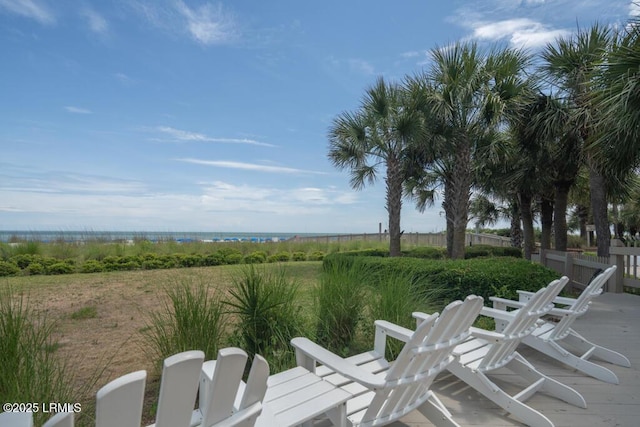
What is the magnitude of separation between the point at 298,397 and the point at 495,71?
10589 mm

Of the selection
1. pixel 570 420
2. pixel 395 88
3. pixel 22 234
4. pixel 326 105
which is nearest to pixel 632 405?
pixel 570 420

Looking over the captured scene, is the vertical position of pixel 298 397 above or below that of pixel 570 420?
Answer: above

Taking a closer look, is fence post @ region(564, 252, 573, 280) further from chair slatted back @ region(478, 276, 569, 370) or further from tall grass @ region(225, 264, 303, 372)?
tall grass @ region(225, 264, 303, 372)

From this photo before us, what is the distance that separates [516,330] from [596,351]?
5.78 ft

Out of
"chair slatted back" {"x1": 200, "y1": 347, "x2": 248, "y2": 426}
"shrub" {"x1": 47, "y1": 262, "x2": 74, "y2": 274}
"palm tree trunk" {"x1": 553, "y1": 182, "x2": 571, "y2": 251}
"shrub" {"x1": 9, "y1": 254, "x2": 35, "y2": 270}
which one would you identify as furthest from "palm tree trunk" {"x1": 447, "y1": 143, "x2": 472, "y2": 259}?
"shrub" {"x1": 9, "y1": 254, "x2": 35, "y2": 270}

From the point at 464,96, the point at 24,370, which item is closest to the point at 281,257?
the point at 464,96

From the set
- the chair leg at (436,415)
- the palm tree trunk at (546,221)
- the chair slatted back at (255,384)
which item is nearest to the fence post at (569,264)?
the palm tree trunk at (546,221)

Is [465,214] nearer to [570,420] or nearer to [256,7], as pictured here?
[256,7]

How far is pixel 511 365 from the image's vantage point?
10.0 ft

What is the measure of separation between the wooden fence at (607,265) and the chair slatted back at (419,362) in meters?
8.23

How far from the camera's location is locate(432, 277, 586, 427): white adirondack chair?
252 centimetres

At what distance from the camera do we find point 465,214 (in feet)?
34.0

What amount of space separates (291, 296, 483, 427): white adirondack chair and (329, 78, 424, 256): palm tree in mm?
8951

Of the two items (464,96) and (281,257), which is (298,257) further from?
(464,96)
